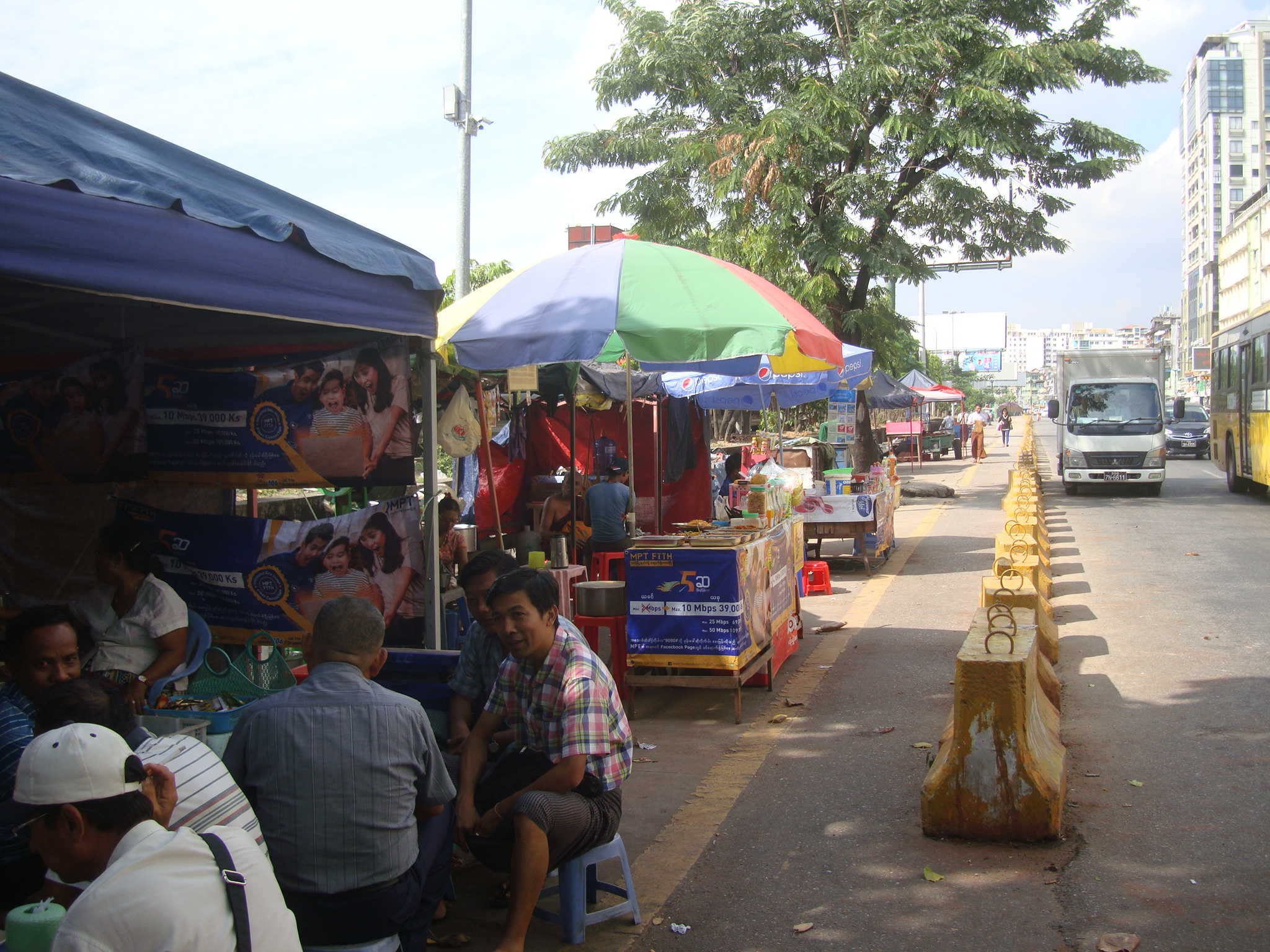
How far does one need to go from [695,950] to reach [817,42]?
17.7m

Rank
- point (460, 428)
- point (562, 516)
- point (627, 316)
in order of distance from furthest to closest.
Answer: point (562, 516)
point (460, 428)
point (627, 316)

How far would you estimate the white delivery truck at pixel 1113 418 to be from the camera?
846 inches

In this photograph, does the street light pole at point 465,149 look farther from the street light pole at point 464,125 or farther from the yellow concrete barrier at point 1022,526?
the yellow concrete barrier at point 1022,526

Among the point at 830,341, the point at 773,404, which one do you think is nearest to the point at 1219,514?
the point at 773,404

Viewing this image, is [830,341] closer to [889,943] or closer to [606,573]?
[606,573]

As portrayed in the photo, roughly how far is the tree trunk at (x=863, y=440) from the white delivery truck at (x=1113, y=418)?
19.9ft

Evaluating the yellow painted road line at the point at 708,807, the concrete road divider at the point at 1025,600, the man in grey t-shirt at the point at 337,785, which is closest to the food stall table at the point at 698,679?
the yellow painted road line at the point at 708,807

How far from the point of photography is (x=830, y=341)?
24.0 feet

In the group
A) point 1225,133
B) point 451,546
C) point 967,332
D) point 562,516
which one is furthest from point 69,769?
point 1225,133

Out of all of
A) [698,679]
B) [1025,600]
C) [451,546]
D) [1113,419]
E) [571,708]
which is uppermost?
[1113,419]

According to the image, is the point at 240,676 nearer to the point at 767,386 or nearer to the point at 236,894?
the point at 236,894

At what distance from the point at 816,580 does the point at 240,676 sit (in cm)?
846

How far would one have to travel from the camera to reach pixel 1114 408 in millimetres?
22000

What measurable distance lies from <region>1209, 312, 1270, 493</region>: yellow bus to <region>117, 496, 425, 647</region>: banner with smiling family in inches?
725
